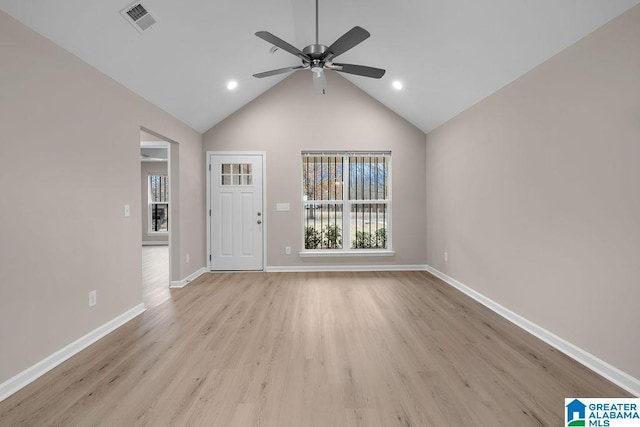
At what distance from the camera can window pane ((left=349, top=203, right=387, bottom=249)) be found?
5.24 meters

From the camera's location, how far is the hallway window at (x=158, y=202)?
907cm

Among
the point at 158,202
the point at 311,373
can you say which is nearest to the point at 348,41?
the point at 311,373

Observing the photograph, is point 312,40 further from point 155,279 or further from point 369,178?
point 155,279

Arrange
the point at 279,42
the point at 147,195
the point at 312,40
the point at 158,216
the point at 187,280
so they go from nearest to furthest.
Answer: the point at 279,42
the point at 312,40
the point at 187,280
the point at 147,195
the point at 158,216

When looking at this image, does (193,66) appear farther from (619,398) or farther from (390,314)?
(619,398)

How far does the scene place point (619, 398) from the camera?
1.69m

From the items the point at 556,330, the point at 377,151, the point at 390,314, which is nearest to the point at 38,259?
the point at 390,314

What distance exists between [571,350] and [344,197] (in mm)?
3608

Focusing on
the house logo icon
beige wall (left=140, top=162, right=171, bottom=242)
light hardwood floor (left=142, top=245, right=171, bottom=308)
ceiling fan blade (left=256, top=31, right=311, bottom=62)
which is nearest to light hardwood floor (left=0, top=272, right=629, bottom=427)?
the house logo icon

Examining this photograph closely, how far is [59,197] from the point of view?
2.17 meters

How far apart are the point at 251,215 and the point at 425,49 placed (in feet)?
11.6

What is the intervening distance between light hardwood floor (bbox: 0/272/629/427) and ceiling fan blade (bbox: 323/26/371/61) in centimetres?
244

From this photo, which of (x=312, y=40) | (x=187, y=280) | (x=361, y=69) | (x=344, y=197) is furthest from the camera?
(x=344, y=197)

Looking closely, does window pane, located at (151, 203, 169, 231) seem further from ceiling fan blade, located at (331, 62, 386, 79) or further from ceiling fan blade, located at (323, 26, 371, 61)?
ceiling fan blade, located at (323, 26, 371, 61)
